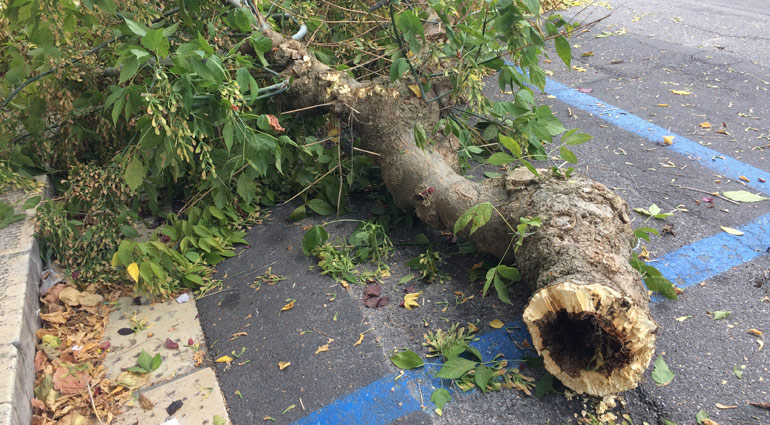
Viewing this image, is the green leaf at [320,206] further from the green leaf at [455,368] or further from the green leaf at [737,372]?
the green leaf at [737,372]

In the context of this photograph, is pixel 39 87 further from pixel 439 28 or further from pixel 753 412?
pixel 753 412

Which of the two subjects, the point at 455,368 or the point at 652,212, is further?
the point at 652,212

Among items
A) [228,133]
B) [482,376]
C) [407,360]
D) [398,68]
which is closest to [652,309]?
[482,376]

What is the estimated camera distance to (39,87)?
130 inches

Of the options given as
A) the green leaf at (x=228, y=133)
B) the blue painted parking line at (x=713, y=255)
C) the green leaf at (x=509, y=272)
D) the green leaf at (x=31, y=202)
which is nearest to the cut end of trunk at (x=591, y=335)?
the green leaf at (x=509, y=272)

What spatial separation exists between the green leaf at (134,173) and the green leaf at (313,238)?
36.0 inches

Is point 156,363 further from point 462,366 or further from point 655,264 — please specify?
point 655,264

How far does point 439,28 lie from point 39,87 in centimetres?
247

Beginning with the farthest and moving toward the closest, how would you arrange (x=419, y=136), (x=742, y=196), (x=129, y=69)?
(x=742, y=196) < (x=419, y=136) < (x=129, y=69)

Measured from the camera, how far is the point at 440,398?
212 centimetres

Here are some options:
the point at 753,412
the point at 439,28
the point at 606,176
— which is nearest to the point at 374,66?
the point at 439,28

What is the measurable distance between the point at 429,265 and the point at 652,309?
3.46 feet

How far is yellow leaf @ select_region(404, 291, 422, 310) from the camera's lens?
2.60m

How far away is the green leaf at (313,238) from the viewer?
9.49 feet
